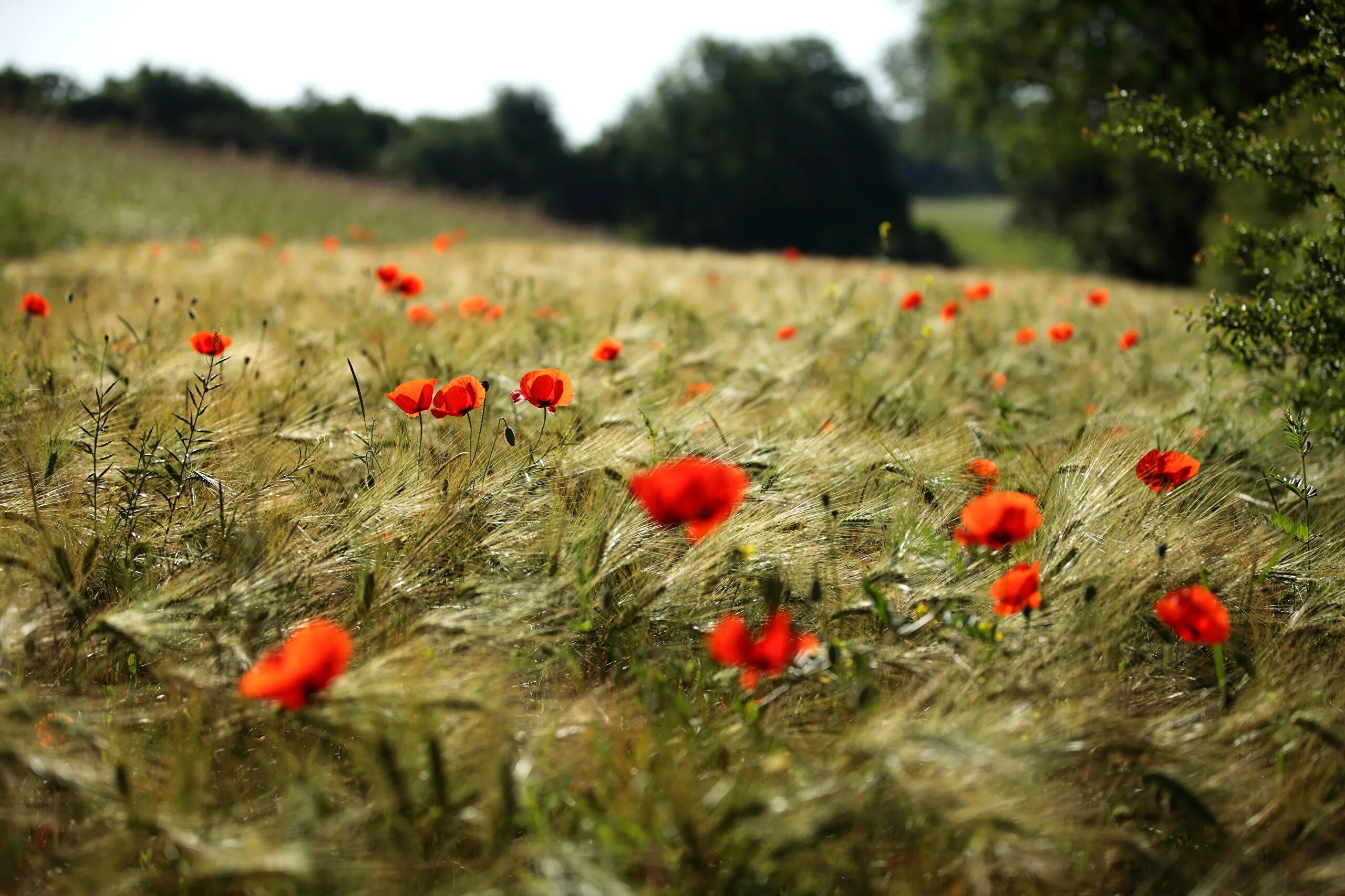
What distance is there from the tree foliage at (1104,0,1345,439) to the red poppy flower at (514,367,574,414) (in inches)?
58.0

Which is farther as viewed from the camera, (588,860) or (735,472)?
(735,472)

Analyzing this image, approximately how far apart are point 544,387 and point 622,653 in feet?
1.58

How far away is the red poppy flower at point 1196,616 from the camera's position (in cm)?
95

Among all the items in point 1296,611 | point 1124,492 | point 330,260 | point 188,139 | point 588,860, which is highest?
point 188,139

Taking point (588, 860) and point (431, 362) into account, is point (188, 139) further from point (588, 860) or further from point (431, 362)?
point (588, 860)

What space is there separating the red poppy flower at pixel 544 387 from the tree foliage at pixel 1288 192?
1.47 m

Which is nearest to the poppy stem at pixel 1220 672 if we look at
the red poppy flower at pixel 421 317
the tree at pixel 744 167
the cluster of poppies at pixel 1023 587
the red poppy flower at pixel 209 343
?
the cluster of poppies at pixel 1023 587

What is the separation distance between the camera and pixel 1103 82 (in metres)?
10.1

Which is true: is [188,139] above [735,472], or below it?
above

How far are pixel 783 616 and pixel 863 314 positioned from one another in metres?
2.77

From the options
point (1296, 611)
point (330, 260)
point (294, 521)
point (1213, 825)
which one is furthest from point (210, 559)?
point (330, 260)

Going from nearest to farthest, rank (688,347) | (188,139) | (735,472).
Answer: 1. (735,472)
2. (688,347)
3. (188,139)

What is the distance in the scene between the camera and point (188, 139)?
16875 mm

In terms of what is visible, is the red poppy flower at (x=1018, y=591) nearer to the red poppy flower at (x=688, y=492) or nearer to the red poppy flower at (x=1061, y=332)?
the red poppy flower at (x=688, y=492)
